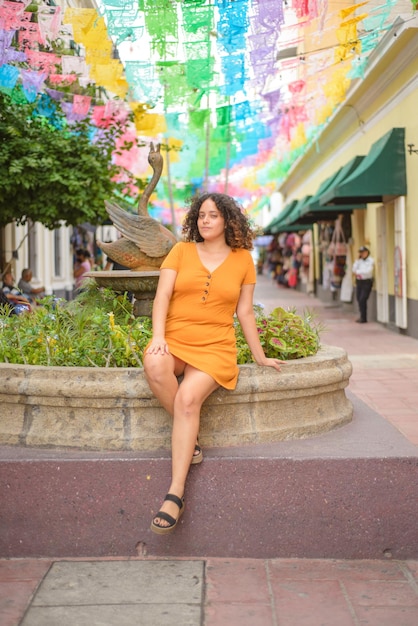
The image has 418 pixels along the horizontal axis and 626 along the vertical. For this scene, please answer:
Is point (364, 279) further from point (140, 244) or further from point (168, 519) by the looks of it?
point (168, 519)

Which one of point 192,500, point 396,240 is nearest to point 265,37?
point 396,240

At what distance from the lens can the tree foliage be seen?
1225 cm

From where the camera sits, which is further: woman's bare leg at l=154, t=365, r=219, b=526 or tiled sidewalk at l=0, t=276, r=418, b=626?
woman's bare leg at l=154, t=365, r=219, b=526

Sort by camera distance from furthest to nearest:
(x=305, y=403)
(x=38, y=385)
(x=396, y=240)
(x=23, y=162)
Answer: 1. (x=396, y=240)
2. (x=23, y=162)
3. (x=305, y=403)
4. (x=38, y=385)

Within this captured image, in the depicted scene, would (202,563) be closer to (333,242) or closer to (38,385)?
(38,385)

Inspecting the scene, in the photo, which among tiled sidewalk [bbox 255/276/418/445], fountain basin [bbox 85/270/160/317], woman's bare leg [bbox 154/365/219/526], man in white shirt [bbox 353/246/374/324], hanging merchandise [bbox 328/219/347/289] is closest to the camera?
woman's bare leg [bbox 154/365/219/526]

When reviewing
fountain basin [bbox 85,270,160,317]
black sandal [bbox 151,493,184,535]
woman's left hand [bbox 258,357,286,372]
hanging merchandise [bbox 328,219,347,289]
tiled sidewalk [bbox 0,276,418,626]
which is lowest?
tiled sidewalk [bbox 0,276,418,626]

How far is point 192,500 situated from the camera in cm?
427

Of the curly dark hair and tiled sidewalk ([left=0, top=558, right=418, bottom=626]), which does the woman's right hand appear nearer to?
the curly dark hair

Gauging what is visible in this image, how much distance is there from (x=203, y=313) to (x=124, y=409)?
2.19ft

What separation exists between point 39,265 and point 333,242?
7927mm

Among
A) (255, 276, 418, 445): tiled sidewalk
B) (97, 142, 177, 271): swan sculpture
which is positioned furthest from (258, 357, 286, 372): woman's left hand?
(97, 142, 177, 271): swan sculpture

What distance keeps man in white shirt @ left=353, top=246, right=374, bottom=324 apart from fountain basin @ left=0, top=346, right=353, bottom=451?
13.5 metres

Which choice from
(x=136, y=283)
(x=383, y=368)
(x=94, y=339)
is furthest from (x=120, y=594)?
(x=383, y=368)
